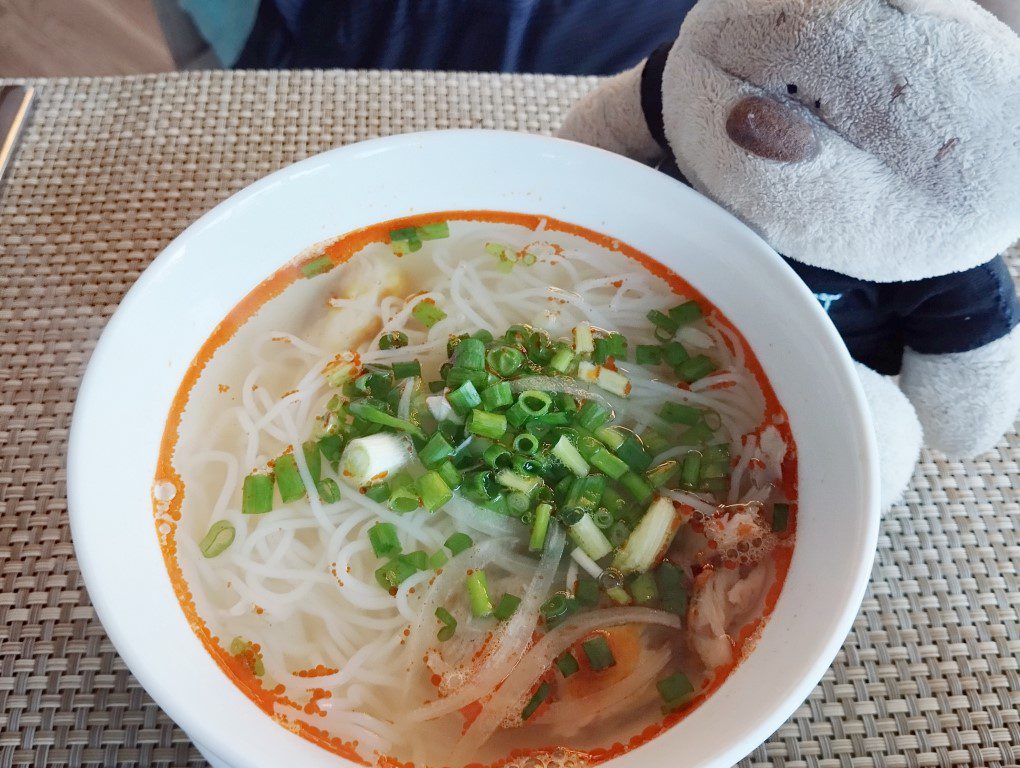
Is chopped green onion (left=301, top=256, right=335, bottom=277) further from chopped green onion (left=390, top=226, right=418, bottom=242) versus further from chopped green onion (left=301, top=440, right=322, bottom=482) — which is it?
chopped green onion (left=301, top=440, right=322, bottom=482)

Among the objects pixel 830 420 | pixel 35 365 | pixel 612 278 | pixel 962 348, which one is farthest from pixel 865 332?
pixel 35 365

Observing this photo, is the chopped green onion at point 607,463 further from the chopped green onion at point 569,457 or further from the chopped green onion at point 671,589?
the chopped green onion at point 671,589

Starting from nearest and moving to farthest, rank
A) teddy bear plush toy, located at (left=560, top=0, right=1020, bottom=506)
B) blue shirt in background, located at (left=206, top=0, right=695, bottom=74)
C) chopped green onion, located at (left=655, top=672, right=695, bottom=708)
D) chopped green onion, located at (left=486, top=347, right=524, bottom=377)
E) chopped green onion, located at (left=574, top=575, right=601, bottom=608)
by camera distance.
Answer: teddy bear plush toy, located at (left=560, top=0, right=1020, bottom=506)
chopped green onion, located at (left=655, top=672, right=695, bottom=708)
chopped green onion, located at (left=574, top=575, right=601, bottom=608)
chopped green onion, located at (left=486, top=347, right=524, bottom=377)
blue shirt in background, located at (left=206, top=0, right=695, bottom=74)

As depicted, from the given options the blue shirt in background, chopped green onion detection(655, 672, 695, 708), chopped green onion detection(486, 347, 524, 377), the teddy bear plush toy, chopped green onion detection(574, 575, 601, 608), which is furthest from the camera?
the blue shirt in background

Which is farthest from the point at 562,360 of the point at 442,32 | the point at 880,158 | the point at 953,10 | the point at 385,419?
the point at 442,32

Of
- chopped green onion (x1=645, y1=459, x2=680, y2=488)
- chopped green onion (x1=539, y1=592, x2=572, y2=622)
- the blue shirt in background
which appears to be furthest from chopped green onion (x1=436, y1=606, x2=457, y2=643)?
the blue shirt in background

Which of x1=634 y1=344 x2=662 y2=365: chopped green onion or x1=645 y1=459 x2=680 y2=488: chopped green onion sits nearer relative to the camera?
x1=645 y1=459 x2=680 y2=488: chopped green onion

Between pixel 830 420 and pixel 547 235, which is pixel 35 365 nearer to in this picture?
pixel 547 235
